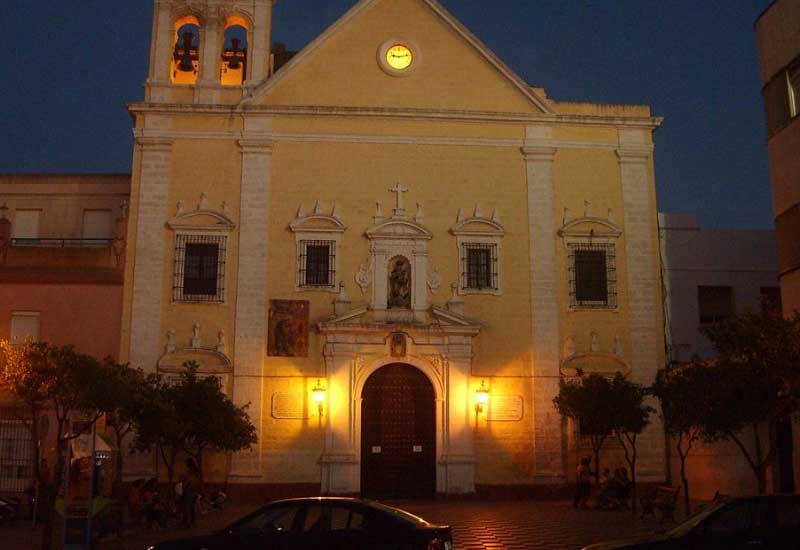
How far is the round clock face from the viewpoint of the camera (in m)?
29.8

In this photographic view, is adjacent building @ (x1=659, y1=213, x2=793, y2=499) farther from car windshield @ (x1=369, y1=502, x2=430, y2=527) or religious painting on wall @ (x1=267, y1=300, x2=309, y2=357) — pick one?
car windshield @ (x1=369, y1=502, x2=430, y2=527)

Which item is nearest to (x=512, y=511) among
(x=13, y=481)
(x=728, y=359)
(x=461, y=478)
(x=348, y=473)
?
(x=461, y=478)

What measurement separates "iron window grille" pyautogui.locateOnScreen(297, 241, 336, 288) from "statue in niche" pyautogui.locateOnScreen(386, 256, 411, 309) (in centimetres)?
180

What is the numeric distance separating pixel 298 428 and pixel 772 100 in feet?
51.9

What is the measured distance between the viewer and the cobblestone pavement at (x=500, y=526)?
1827 cm

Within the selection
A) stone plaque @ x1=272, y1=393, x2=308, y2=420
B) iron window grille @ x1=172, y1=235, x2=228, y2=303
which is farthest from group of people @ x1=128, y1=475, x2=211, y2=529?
iron window grille @ x1=172, y1=235, x2=228, y2=303

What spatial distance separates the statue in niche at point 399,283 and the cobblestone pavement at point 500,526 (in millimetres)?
5961

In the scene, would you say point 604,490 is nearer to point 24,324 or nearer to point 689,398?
point 689,398

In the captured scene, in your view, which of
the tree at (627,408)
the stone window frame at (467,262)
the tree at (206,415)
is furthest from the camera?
the stone window frame at (467,262)

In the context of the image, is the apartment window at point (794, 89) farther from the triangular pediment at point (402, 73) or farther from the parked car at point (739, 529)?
the parked car at point (739, 529)

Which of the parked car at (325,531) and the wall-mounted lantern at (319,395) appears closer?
the parked car at (325,531)

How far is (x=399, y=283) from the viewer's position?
1115 inches

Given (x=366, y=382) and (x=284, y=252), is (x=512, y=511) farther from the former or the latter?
(x=284, y=252)

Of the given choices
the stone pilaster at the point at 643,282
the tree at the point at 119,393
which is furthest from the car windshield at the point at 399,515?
the stone pilaster at the point at 643,282
